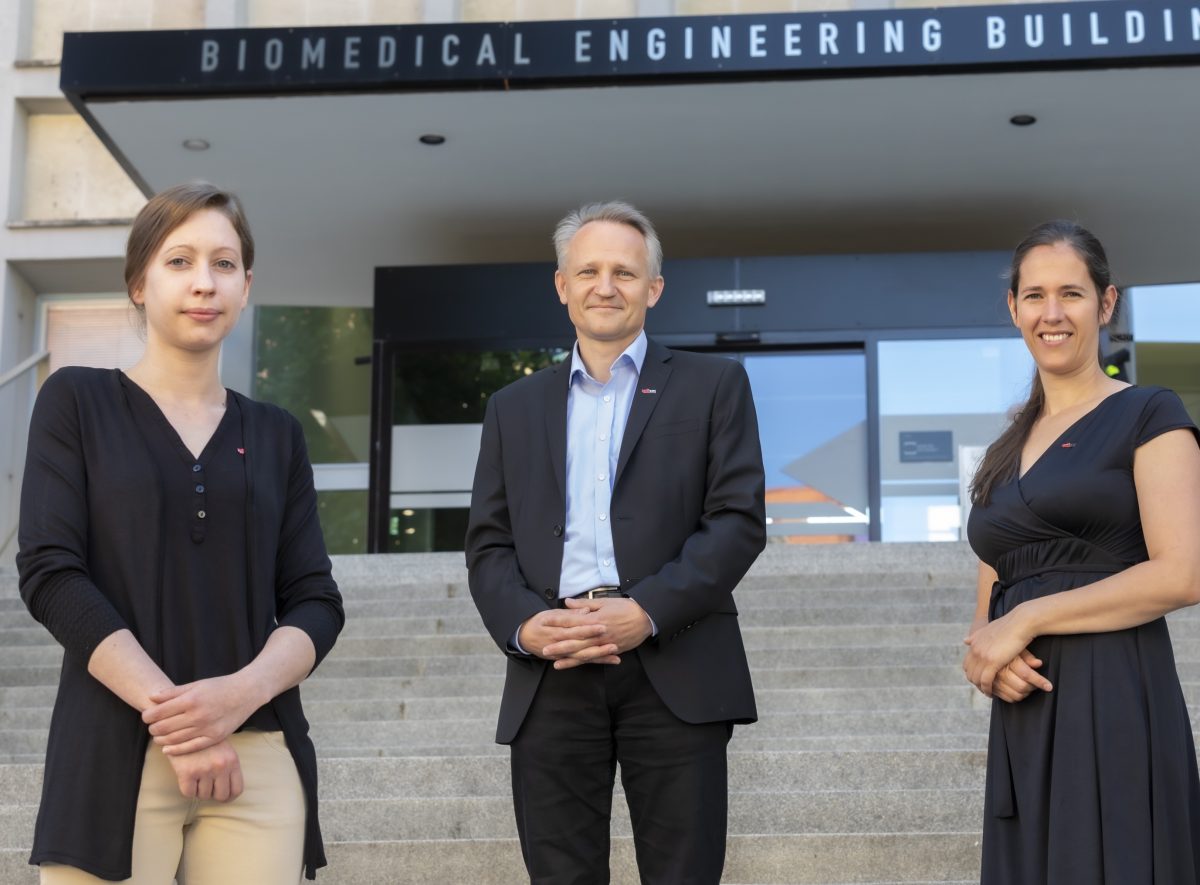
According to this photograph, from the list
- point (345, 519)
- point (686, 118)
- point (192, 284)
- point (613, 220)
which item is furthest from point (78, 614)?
point (345, 519)

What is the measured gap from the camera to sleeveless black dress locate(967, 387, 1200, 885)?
2936 millimetres

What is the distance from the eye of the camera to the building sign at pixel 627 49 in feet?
32.4

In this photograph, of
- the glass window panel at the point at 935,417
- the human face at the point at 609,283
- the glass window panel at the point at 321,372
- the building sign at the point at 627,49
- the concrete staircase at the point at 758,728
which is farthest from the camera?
the glass window panel at the point at 321,372

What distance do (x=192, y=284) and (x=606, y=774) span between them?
1.39m

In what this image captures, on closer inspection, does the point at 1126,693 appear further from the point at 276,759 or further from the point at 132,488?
the point at 132,488

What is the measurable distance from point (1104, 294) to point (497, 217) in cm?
994

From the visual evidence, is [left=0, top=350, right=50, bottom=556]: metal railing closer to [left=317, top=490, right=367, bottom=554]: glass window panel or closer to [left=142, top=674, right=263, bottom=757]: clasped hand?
[left=317, top=490, right=367, bottom=554]: glass window panel

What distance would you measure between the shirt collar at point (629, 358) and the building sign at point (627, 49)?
677cm

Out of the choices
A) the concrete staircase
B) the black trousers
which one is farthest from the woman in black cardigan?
the concrete staircase

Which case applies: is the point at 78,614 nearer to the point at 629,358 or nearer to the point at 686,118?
the point at 629,358

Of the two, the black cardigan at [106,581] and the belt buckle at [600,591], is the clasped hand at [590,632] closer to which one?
the belt buckle at [600,591]

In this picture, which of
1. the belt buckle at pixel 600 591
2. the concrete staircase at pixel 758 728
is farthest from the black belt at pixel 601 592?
the concrete staircase at pixel 758 728

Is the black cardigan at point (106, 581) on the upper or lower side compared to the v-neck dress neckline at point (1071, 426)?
lower

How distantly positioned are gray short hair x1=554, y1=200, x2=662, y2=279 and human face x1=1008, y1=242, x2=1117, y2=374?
884mm
